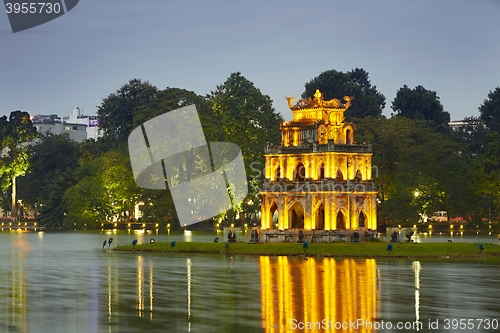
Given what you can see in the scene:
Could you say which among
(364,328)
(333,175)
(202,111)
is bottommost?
(364,328)

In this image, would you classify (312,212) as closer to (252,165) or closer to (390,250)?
(390,250)

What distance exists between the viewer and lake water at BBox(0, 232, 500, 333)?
39312 millimetres

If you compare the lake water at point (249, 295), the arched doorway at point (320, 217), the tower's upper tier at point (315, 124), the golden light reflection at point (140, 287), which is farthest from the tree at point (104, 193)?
the golden light reflection at point (140, 287)

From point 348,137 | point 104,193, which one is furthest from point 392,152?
point 348,137

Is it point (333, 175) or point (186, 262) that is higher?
point (333, 175)

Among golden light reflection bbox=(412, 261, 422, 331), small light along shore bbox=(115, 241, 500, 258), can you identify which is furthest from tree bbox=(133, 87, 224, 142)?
golden light reflection bbox=(412, 261, 422, 331)

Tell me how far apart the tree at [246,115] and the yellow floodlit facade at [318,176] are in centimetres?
4750

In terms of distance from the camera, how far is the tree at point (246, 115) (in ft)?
481

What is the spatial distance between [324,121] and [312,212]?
8555mm

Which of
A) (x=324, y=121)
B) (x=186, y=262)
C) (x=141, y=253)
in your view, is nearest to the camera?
(x=186, y=262)

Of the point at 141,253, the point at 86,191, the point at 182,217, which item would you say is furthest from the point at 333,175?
the point at 86,191

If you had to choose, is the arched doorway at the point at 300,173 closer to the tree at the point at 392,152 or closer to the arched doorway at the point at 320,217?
the arched doorway at the point at 320,217

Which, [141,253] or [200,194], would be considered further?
[200,194]

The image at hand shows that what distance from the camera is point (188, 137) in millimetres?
141250
